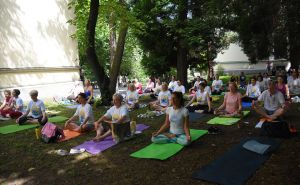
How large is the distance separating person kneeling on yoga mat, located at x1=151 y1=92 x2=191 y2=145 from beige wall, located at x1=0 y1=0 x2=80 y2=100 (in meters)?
11.2

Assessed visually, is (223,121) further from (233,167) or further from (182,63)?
(182,63)

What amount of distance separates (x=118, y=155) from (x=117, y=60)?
8.72 metres

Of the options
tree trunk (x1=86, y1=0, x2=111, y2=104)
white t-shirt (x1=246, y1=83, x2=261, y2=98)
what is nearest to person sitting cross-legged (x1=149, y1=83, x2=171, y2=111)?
tree trunk (x1=86, y1=0, x2=111, y2=104)

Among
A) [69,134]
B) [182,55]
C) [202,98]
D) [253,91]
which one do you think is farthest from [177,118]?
[182,55]

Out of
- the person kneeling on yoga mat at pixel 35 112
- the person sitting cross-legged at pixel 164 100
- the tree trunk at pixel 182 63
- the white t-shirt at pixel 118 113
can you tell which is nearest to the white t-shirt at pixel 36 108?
the person kneeling on yoga mat at pixel 35 112

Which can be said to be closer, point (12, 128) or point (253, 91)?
point (12, 128)

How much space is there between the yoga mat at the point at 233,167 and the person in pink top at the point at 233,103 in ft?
8.60

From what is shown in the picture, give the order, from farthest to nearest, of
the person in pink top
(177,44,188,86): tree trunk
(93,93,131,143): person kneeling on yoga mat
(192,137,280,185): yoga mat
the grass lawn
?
(177,44,188,86): tree trunk → the person in pink top → (93,93,131,143): person kneeling on yoga mat → the grass lawn → (192,137,280,185): yoga mat

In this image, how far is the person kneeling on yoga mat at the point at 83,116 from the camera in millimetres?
7250

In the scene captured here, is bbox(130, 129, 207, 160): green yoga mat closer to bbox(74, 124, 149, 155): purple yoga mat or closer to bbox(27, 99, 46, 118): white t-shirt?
bbox(74, 124, 149, 155): purple yoga mat

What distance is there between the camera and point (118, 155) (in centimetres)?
555

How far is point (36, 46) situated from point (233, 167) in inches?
543

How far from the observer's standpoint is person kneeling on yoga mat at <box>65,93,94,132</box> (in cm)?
725

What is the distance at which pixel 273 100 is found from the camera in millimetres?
7105
